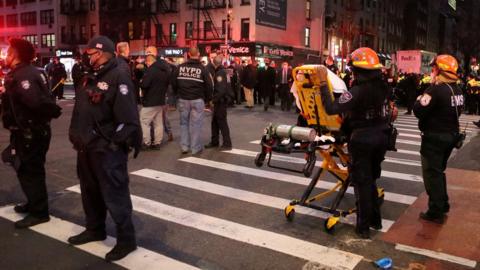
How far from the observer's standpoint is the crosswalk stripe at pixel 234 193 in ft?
19.2

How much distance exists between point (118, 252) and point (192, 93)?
517cm

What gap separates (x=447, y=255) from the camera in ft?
15.3

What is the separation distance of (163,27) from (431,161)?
3919 cm

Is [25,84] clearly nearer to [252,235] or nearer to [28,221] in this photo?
[28,221]

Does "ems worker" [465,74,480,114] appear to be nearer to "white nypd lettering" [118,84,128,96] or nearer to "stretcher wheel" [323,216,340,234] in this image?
"stretcher wheel" [323,216,340,234]

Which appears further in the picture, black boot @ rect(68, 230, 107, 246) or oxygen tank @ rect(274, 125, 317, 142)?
oxygen tank @ rect(274, 125, 317, 142)

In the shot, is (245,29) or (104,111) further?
(245,29)

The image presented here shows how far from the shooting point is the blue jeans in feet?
30.5

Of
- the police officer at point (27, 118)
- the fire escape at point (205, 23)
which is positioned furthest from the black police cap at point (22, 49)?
the fire escape at point (205, 23)

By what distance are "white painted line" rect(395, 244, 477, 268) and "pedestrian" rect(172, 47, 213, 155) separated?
5267 millimetres

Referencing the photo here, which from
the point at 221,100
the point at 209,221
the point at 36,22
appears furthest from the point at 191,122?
the point at 36,22

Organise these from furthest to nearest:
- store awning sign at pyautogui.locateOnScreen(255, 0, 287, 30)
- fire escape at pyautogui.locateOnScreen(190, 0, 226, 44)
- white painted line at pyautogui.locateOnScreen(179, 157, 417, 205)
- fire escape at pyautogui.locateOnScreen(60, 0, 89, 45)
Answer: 1. fire escape at pyautogui.locateOnScreen(60, 0, 89, 45)
2. fire escape at pyautogui.locateOnScreen(190, 0, 226, 44)
3. store awning sign at pyautogui.locateOnScreen(255, 0, 287, 30)
4. white painted line at pyautogui.locateOnScreen(179, 157, 417, 205)

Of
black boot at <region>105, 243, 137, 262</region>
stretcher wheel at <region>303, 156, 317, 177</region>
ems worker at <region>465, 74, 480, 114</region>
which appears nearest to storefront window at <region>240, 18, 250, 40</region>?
ems worker at <region>465, 74, 480, 114</region>

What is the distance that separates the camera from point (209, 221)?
5562 millimetres
